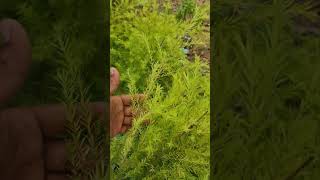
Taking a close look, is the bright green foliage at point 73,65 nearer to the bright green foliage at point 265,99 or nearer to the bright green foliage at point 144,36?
the bright green foliage at point 144,36

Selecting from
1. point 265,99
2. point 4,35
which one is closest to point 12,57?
point 4,35

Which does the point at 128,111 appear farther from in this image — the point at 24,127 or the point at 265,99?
the point at 265,99

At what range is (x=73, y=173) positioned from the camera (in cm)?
92

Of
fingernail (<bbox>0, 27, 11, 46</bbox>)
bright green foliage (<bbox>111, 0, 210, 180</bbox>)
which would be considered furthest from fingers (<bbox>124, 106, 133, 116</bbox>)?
fingernail (<bbox>0, 27, 11, 46</bbox>)

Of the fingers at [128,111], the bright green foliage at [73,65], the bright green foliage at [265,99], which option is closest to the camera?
the bright green foliage at [265,99]

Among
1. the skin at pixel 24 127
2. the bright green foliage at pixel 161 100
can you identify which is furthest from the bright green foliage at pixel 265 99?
the skin at pixel 24 127

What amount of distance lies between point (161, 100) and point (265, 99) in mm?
306

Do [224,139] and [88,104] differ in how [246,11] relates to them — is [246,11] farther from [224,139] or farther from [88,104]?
[88,104]

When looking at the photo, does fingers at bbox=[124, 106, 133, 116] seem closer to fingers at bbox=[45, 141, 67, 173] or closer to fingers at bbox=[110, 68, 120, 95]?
fingers at bbox=[110, 68, 120, 95]

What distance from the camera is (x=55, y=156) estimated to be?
961mm

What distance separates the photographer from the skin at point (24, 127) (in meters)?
0.93

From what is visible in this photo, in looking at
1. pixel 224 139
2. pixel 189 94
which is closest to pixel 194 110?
pixel 189 94

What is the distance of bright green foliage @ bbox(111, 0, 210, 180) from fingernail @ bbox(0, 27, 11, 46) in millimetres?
235

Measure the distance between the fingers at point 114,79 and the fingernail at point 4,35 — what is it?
0.24 m
